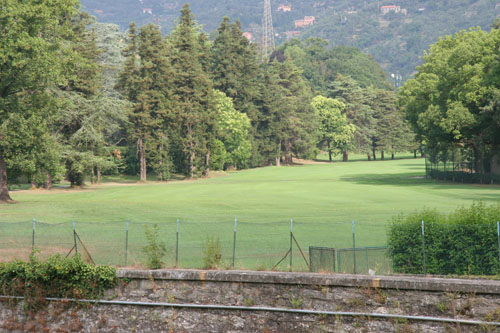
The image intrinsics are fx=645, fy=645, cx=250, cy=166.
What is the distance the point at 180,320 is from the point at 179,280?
2.72 feet

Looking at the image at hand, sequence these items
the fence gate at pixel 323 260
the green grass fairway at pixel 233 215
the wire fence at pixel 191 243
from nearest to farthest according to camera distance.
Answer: the fence gate at pixel 323 260, the wire fence at pixel 191 243, the green grass fairway at pixel 233 215

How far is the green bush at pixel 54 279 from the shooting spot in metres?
14.0

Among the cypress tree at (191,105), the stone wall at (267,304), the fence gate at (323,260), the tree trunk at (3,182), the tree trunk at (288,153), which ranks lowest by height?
the stone wall at (267,304)

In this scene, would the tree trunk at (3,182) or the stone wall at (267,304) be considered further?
the tree trunk at (3,182)

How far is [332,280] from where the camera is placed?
12719mm

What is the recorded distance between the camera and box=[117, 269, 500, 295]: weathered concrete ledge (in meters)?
11.9

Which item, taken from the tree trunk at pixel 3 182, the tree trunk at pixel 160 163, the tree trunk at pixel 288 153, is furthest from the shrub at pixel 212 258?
the tree trunk at pixel 288 153

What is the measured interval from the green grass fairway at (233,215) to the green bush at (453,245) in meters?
1.67

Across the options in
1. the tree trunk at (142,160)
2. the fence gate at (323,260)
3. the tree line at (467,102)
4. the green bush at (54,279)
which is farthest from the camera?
the tree trunk at (142,160)

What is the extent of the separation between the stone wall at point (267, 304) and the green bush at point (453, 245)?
275 centimetres

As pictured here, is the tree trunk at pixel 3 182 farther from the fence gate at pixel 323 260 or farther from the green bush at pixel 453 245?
the green bush at pixel 453 245

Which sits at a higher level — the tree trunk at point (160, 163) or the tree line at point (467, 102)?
the tree line at point (467, 102)

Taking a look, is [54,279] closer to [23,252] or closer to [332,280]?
[23,252]

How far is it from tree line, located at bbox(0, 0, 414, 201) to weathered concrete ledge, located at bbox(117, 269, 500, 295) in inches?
1117
